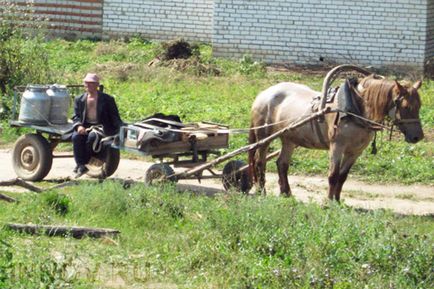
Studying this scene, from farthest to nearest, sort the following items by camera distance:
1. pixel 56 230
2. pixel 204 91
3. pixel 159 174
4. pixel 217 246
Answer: pixel 204 91 → pixel 159 174 → pixel 56 230 → pixel 217 246

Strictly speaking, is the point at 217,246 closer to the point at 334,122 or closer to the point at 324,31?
the point at 334,122

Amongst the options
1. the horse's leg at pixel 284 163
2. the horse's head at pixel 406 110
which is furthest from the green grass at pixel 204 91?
the horse's head at pixel 406 110

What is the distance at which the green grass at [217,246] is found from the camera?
9117 millimetres

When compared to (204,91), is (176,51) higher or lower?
higher

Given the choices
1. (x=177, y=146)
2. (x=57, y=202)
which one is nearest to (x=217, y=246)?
(x=57, y=202)

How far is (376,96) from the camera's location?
41.2 ft

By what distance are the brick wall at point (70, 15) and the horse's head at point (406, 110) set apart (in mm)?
13357

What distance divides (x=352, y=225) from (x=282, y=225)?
2.36ft

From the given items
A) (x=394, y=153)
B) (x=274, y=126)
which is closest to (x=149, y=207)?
(x=274, y=126)

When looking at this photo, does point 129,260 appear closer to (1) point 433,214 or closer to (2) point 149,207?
(2) point 149,207

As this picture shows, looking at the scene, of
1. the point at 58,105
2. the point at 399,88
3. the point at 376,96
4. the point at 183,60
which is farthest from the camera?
the point at 183,60

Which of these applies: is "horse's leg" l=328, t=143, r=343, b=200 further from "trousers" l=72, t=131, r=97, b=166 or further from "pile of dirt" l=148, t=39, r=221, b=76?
"pile of dirt" l=148, t=39, r=221, b=76

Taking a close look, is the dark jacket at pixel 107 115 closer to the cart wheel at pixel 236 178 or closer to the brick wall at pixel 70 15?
the cart wheel at pixel 236 178

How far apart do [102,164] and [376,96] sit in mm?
3437
